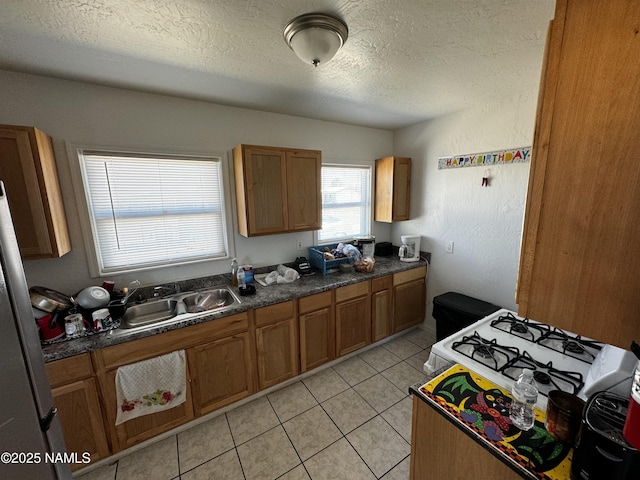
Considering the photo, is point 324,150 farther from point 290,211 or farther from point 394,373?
point 394,373

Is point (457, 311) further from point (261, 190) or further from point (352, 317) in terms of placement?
point (261, 190)

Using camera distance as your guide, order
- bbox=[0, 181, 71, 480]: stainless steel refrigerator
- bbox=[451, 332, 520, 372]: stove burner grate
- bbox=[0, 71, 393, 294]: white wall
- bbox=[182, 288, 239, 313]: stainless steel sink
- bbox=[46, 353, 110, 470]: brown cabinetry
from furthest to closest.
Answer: bbox=[182, 288, 239, 313]: stainless steel sink → bbox=[0, 71, 393, 294]: white wall → bbox=[46, 353, 110, 470]: brown cabinetry → bbox=[451, 332, 520, 372]: stove burner grate → bbox=[0, 181, 71, 480]: stainless steel refrigerator

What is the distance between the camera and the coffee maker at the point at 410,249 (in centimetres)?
299

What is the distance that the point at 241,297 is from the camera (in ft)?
6.81

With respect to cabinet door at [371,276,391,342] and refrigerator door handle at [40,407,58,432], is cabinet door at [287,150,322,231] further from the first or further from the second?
refrigerator door handle at [40,407,58,432]

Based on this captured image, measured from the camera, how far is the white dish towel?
1.57 m

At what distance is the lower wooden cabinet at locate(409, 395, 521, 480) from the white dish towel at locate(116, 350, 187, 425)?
150 cm

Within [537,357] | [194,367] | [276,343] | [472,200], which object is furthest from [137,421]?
[472,200]

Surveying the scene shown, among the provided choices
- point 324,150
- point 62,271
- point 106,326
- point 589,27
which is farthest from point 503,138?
point 62,271

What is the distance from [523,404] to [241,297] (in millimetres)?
1815

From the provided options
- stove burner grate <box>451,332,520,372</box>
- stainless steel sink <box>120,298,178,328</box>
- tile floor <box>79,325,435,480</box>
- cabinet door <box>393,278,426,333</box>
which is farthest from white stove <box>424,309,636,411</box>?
stainless steel sink <box>120,298,178,328</box>

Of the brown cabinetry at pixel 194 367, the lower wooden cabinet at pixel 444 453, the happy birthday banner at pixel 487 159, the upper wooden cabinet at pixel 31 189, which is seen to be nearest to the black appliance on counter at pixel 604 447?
the lower wooden cabinet at pixel 444 453

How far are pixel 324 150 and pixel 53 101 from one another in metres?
2.16

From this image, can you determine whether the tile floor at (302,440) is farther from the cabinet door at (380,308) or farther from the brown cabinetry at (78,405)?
the cabinet door at (380,308)
